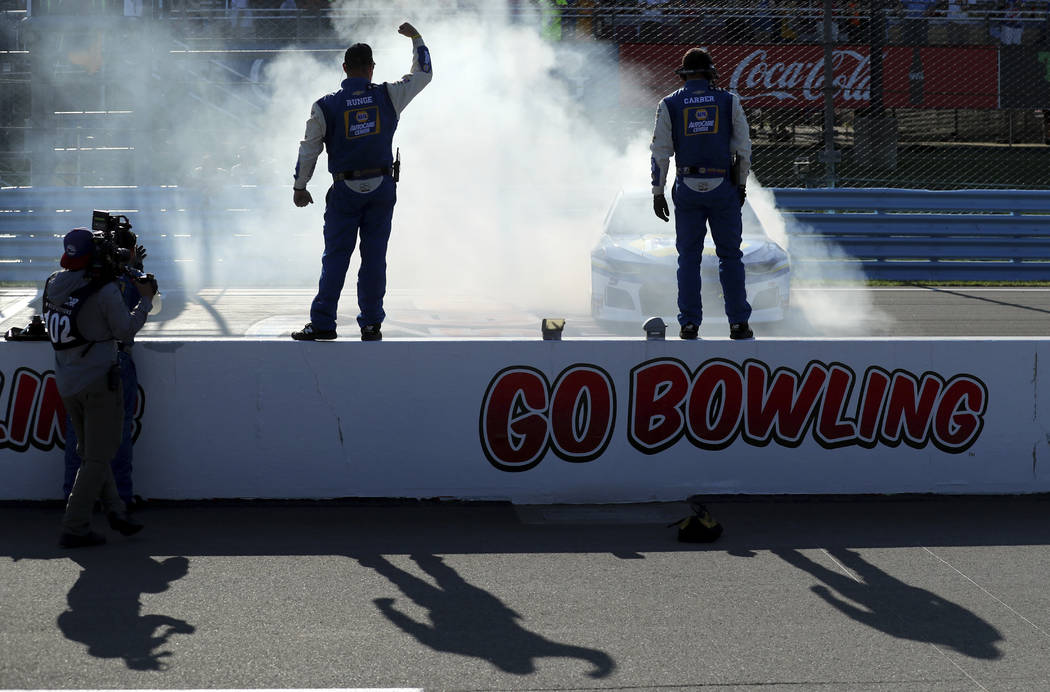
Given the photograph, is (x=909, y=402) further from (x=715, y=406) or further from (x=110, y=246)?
(x=110, y=246)

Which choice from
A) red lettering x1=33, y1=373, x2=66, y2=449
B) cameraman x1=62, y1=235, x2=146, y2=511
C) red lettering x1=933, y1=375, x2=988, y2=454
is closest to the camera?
cameraman x1=62, y1=235, x2=146, y2=511

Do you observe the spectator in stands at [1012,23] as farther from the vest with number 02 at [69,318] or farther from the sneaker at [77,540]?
the sneaker at [77,540]

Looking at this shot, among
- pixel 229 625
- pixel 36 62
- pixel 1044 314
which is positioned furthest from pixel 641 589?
pixel 36 62

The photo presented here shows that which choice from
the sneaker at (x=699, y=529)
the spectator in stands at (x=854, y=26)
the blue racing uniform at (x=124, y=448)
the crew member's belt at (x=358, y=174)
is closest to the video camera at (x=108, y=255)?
the blue racing uniform at (x=124, y=448)

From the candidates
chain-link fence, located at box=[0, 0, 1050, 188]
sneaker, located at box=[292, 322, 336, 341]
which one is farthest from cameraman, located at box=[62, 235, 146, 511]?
chain-link fence, located at box=[0, 0, 1050, 188]

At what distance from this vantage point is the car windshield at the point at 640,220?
464 inches

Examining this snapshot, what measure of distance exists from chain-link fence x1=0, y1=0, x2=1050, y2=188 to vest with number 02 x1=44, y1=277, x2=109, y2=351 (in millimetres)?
10119

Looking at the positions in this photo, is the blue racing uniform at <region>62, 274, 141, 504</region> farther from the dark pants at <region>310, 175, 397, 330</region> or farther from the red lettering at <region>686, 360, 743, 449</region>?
the red lettering at <region>686, 360, 743, 449</region>

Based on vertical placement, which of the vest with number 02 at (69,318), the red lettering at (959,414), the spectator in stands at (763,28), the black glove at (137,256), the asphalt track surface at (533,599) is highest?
the spectator in stands at (763,28)

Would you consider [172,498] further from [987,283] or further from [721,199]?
[987,283]

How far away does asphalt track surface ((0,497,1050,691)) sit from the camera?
433 cm

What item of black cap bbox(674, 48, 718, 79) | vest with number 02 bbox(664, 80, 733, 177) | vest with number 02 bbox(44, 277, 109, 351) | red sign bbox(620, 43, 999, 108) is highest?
red sign bbox(620, 43, 999, 108)

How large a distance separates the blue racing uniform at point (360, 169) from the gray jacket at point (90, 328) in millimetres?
1469

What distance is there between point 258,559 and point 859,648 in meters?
2.68
